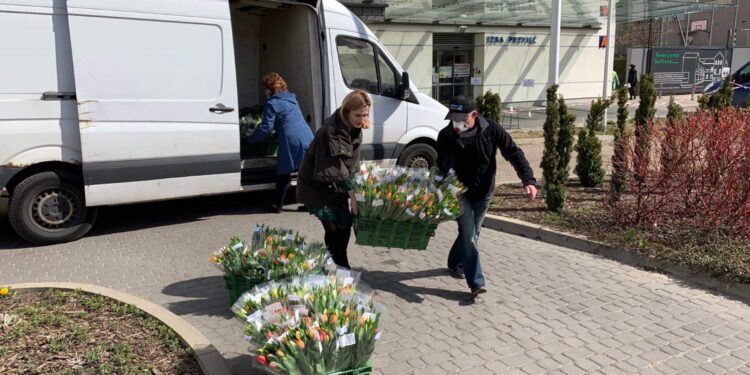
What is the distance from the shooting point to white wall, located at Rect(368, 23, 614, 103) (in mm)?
19688

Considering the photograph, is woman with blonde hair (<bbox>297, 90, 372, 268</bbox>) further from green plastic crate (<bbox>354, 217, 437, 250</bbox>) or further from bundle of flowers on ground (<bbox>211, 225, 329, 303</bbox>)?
bundle of flowers on ground (<bbox>211, 225, 329, 303</bbox>)

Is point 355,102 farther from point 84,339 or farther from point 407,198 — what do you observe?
point 84,339

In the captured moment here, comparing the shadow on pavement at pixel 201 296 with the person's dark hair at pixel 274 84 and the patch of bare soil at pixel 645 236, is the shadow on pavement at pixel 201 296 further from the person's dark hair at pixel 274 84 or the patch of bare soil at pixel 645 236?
the patch of bare soil at pixel 645 236

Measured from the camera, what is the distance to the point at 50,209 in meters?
6.17

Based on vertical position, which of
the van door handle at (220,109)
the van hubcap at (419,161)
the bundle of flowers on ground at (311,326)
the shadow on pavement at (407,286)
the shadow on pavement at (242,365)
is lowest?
the shadow on pavement at (242,365)

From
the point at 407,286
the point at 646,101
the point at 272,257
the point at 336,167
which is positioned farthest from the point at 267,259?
the point at 646,101

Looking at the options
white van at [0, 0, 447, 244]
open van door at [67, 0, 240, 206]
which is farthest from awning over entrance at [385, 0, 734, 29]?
open van door at [67, 0, 240, 206]

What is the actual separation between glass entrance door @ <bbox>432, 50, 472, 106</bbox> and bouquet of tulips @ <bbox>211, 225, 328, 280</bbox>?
56.6 ft

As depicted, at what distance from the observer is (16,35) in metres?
5.60

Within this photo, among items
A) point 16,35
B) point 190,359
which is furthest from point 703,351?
point 16,35

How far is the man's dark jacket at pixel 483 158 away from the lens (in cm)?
469

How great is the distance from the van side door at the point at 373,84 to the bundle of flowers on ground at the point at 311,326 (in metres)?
4.67

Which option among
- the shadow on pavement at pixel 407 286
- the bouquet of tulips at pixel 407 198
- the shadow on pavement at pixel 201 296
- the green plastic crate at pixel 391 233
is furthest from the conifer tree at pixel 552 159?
the shadow on pavement at pixel 201 296

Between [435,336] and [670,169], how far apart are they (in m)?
3.27
